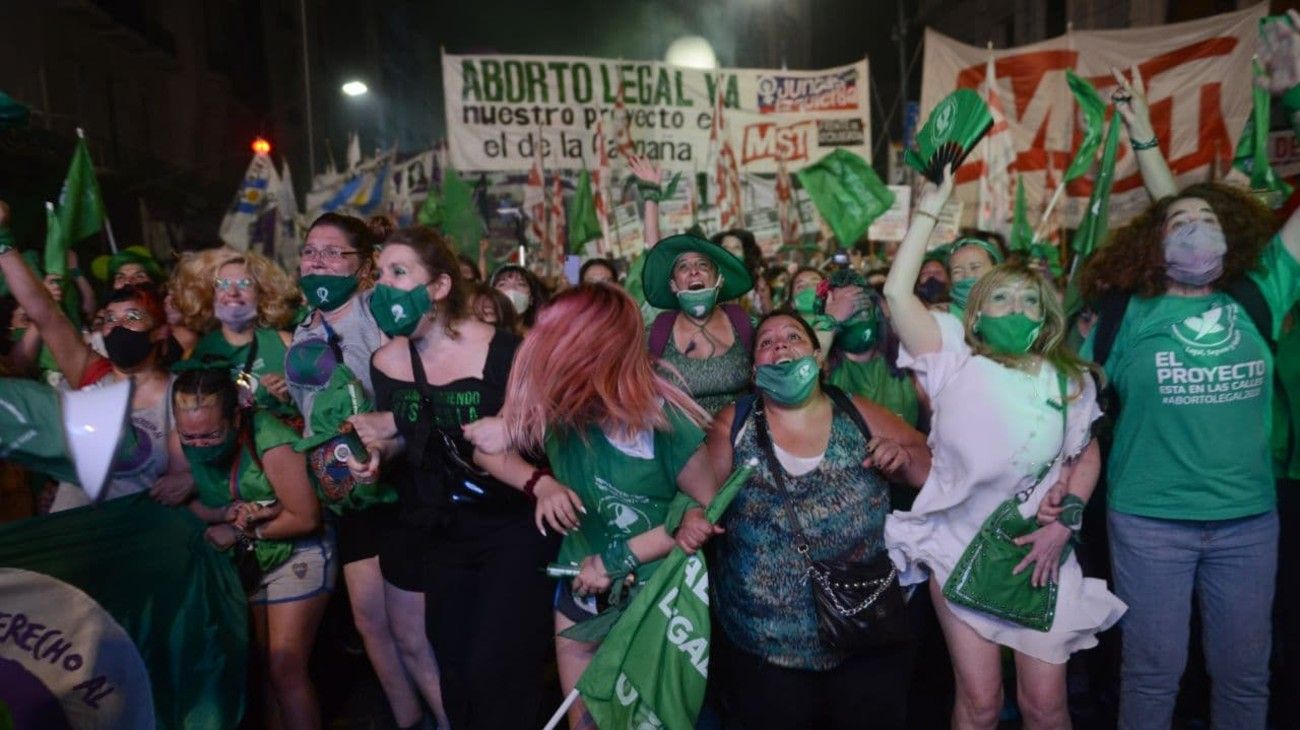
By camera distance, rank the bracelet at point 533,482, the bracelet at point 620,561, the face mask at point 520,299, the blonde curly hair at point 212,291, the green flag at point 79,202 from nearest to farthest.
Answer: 1. the bracelet at point 620,561
2. the bracelet at point 533,482
3. the blonde curly hair at point 212,291
4. the green flag at point 79,202
5. the face mask at point 520,299

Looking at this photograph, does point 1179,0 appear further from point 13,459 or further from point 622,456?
point 13,459

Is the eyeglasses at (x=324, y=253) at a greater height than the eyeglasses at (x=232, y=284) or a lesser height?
greater

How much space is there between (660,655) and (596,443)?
69cm

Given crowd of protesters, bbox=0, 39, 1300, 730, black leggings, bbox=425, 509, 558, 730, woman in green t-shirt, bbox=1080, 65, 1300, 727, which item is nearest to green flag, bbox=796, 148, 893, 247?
crowd of protesters, bbox=0, 39, 1300, 730

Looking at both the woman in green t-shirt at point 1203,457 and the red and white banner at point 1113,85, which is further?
the red and white banner at point 1113,85

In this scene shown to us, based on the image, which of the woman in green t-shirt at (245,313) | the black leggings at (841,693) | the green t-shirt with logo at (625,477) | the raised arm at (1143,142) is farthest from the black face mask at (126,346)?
the raised arm at (1143,142)

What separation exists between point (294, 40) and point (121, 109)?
16894 millimetres

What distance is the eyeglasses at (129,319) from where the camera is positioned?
3739 mm

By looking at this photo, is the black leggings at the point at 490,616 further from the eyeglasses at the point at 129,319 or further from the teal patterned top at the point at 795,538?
the eyeglasses at the point at 129,319

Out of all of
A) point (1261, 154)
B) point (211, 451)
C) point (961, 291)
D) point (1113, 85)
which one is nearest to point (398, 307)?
point (211, 451)

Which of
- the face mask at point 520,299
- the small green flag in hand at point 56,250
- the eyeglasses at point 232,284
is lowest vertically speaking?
the face mask at point 520,299

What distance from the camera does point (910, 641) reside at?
2.86 metres

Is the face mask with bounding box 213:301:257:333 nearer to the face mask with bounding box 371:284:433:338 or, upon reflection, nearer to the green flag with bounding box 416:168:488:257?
the face mask with bounding box 371:284:433:338

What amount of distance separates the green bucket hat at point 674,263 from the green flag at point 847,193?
3.37 metres
